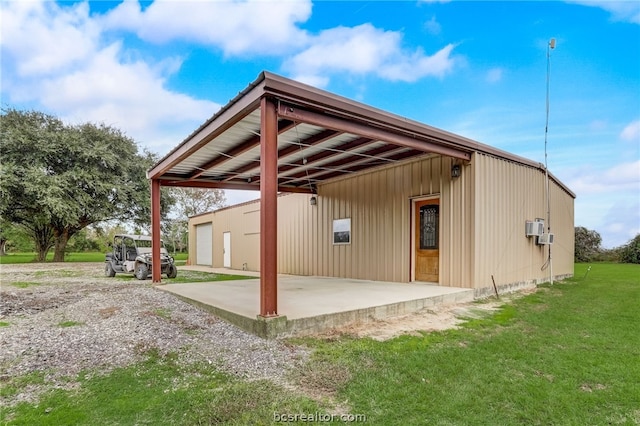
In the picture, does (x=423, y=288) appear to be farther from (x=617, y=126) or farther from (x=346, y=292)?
(x=617, y=126)

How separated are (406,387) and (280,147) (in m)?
5.06

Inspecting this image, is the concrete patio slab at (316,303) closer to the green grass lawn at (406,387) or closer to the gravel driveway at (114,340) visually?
the gravel driveway at (114,340)

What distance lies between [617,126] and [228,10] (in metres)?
14.5

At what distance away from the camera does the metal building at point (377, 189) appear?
4.50 metres

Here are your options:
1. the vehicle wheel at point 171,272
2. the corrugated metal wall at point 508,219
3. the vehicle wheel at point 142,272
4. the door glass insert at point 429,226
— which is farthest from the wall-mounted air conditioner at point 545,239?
the vehicle wheel at point 142,272

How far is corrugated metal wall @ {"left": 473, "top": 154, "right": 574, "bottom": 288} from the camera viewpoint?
7.00 metres

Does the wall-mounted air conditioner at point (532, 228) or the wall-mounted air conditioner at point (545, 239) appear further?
the wall-mounted air conditioner at point (545, 239)

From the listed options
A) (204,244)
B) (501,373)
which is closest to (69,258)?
(204,244)

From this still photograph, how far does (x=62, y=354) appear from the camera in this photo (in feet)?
11.1

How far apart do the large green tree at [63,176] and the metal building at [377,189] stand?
32.7 feet

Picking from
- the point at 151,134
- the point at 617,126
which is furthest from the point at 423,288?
the point at 151,134

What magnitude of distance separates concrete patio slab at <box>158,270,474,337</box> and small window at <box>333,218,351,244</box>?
103 inches

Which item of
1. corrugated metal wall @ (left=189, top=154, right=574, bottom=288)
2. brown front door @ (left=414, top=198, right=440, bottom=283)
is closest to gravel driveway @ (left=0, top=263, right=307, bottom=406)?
corrugated metal wall @ (left=189, top=154, right=574, bottom=288)

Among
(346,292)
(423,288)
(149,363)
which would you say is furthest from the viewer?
(423,288)
